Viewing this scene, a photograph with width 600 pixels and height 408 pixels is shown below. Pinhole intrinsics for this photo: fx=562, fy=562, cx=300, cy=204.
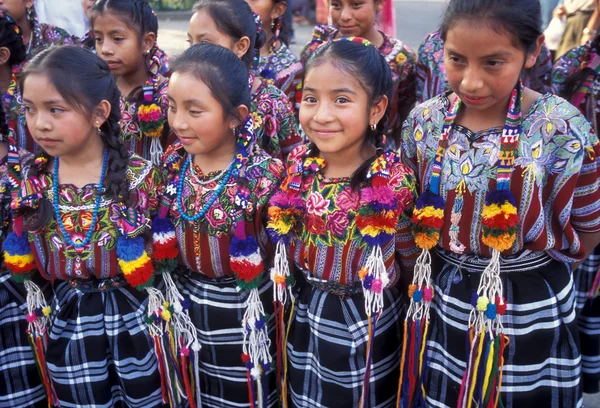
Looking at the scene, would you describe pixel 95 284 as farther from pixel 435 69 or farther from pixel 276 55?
pixel 435 69

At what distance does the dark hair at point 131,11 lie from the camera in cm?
284

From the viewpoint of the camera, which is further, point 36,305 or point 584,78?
point 584,78

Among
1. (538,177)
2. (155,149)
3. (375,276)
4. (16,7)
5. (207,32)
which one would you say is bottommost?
(375,276)

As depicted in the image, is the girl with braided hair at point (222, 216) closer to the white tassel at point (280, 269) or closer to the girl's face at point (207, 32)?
the white tassel at point (280, 269)

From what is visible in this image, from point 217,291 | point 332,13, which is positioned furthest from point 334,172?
point 332,13

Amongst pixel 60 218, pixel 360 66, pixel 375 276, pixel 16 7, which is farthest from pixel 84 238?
pixel 16 7

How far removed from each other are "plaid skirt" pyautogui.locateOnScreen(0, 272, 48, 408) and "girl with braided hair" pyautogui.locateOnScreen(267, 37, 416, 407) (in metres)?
1.17

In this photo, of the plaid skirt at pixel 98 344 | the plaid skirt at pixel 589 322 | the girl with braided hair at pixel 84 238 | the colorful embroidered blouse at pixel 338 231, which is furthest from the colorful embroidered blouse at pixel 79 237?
the plaid skirt at pixel 589 322

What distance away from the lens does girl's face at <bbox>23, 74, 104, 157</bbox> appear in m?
2.12

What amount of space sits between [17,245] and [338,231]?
1.28 meters

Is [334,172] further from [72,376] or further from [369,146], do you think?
[72,376]

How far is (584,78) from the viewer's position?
286 centimetres

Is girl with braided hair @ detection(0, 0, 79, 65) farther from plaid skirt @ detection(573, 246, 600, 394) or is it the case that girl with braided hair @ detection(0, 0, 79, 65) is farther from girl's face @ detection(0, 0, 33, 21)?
plaid skirt @ detection(573, 246, 600, 394)

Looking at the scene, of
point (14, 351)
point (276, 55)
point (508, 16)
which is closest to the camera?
point (508, 16)
